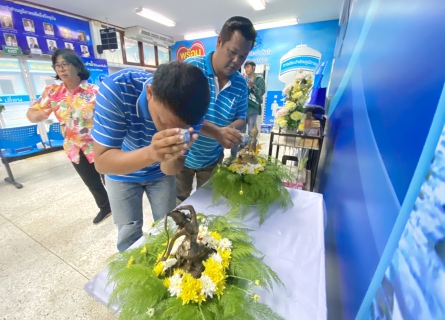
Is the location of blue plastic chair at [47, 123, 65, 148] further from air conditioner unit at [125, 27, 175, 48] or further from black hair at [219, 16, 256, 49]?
air conditioner unit at [125, 27, 175, 48]

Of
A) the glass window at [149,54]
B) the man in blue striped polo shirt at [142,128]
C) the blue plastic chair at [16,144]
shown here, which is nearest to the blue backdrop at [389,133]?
the man in blue striped polo shirt at [142,128]

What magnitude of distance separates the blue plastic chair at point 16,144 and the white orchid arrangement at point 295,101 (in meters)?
3.49

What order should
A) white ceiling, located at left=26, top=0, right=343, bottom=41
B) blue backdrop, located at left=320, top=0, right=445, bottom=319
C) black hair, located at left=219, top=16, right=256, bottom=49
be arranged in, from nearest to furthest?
blue backdrop, located at left=320, top=0, right=445, bottom=319
black hair, located at left=219, top=16, right=256, bottom=49
white ceiling, located at left=26, top=0, right=343, bottom=41

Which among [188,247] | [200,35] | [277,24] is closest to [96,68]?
[200,35]

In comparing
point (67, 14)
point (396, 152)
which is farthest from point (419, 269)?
point (67, 14)

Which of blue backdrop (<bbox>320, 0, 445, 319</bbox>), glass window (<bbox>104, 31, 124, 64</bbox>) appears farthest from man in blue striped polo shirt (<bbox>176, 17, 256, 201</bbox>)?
glass window (<bbox>104, 31, 124, 64</bbox>)

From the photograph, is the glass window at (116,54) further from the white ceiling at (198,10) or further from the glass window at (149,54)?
the glass window at (149,54)

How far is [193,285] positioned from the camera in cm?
50

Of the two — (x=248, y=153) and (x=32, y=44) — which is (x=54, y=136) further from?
(x=248, y=153)

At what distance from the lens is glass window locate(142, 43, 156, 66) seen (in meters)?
7.12

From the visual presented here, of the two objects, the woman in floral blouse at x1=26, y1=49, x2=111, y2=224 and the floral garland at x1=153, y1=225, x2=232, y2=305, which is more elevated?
the woman in floral blouse at x1=26, y1=49, x2=111, y2=224

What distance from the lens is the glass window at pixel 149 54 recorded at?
7.12m

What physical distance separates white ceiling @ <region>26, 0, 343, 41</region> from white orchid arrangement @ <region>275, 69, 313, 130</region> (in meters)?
3.60

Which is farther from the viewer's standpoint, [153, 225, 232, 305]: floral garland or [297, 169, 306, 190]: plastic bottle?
[297, 169, 306, 190]: plastic bottle
